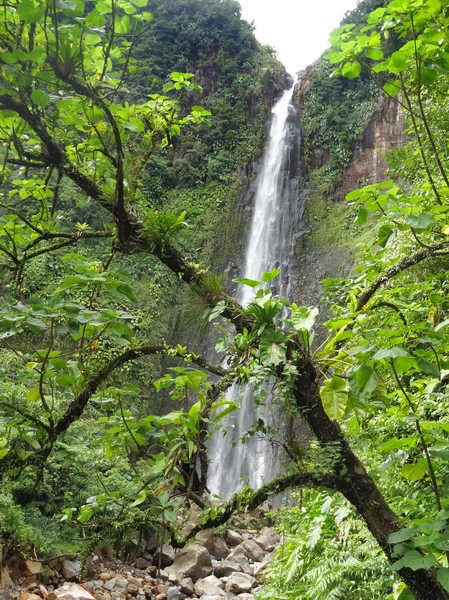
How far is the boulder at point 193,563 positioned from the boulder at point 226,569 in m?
0.11

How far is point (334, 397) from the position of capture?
180 centimetres

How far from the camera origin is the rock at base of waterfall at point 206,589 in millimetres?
5762

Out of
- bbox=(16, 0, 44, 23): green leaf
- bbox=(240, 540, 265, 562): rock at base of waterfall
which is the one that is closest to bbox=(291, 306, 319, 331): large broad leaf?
bbox=(16, 0, 44, 23): green leaf

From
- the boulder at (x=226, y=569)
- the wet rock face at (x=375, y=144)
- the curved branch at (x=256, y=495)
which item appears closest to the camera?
the curved branch at (x=256, y=495)

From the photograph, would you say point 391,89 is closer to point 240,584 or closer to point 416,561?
point 416,561

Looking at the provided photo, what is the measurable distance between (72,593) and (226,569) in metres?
2.45

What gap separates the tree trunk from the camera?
1985mm

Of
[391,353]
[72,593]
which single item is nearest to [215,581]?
[72,593]

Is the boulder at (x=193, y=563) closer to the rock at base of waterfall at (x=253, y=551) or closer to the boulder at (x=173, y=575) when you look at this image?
the boulder at (x=173, y=575)

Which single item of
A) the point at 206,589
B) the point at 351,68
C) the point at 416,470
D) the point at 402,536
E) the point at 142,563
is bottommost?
the point at 206,589

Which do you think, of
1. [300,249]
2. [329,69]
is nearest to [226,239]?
[300,249]

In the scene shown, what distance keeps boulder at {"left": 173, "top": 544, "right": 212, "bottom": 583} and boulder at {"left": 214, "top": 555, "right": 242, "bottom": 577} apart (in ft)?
0.37

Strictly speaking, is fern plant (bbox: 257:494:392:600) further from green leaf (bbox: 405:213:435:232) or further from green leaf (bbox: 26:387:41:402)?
green leaf (bbox: 405:213:435:232)

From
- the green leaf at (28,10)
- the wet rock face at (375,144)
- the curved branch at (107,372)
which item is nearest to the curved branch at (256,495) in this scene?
the curved branch at (107,372)
